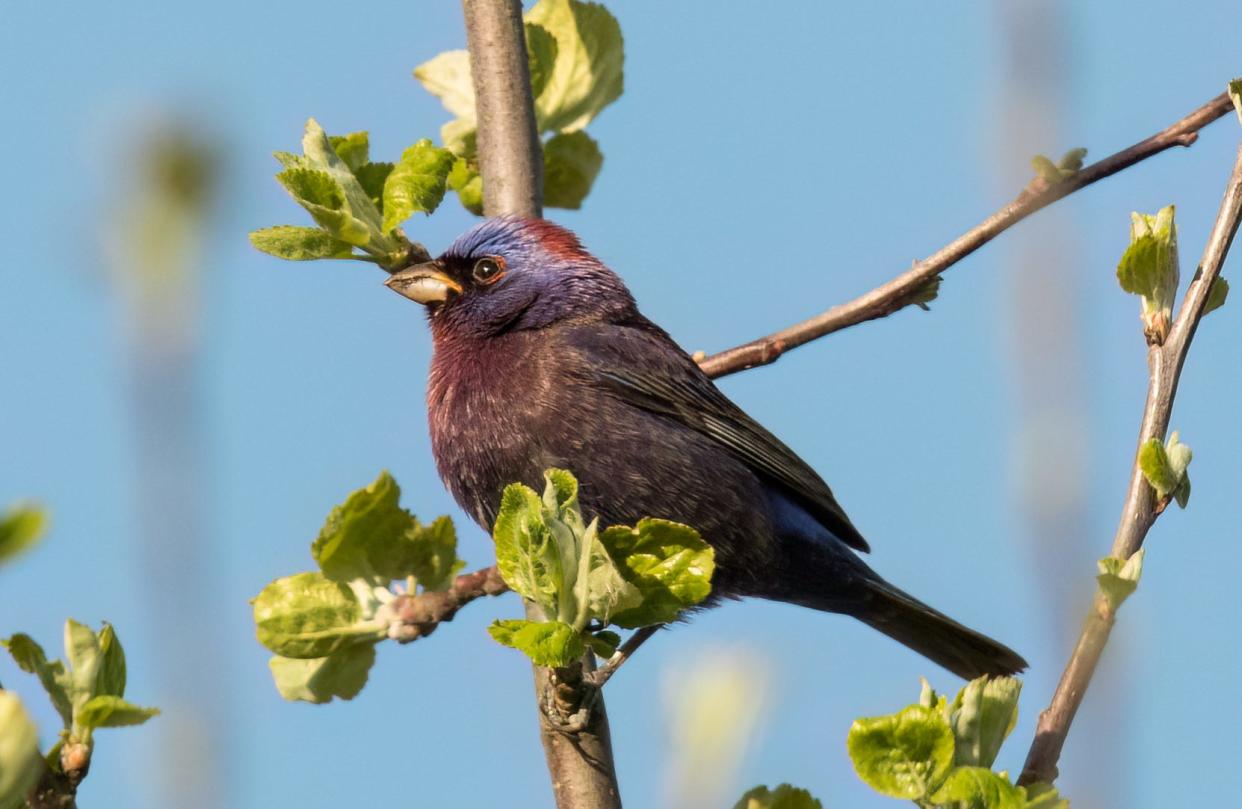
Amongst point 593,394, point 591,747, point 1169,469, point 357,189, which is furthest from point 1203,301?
point 593,394

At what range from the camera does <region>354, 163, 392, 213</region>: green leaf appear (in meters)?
4.43

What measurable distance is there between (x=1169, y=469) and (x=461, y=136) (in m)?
2.99

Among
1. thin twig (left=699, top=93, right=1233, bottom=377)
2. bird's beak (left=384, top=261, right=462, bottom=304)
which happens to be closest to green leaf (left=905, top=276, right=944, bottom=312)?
thin twig (left=699, top=93, right=1233, bottom=377)

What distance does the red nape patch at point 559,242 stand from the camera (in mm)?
6320

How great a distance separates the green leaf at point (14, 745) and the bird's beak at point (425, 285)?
4.28 m

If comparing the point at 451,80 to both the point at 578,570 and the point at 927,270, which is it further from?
the point at 578,570

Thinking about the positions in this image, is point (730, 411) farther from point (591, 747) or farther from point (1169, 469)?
point (1169, 469)

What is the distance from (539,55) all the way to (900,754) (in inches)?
128

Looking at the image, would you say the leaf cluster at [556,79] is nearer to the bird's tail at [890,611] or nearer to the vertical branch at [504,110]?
the vertical branch at [504,110]

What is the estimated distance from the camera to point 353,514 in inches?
161

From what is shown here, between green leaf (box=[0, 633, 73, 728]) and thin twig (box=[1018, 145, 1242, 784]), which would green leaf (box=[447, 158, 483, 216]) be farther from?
green leaf (box=[0, 633, 73, 728])

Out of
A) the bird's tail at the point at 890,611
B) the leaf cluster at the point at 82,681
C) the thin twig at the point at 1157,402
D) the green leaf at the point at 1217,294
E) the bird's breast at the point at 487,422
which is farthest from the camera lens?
the bird's tail at the point at 890,611

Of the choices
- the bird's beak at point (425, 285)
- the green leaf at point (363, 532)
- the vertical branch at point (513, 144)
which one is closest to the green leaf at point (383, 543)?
the green leaf at point (363, 532)

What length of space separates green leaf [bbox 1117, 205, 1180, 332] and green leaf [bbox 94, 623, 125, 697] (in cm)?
221
